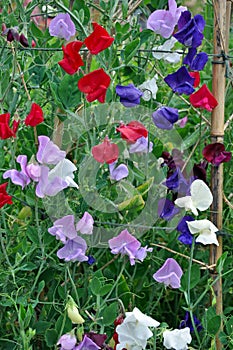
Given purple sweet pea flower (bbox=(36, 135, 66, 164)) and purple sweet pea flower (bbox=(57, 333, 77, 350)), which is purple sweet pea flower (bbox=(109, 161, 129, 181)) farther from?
purple sweet pea flower (bbox=(57, 333, 77, 350))

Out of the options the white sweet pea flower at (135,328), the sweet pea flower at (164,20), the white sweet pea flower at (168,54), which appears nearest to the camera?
the white sweet pea flower at (135,328)

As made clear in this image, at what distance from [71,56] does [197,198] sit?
1.13 feet

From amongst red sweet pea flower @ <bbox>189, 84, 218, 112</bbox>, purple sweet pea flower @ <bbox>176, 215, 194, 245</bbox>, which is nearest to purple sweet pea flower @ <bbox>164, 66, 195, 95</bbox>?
red sweet pea flower @ <bbox>189, 84, 218, 112</bbox>

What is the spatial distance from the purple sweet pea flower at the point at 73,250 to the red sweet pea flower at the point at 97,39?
338mm

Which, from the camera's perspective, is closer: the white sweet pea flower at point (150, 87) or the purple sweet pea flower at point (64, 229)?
the purple sweet pea flower at point (64, 229)

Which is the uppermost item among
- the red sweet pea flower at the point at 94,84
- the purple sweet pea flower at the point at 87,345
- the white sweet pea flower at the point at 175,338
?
the red sweet pea flower at the point at 94,84

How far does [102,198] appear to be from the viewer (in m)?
1.33

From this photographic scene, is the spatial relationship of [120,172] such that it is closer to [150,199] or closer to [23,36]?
[150,199]

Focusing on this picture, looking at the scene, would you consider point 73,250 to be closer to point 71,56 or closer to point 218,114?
point 71,56

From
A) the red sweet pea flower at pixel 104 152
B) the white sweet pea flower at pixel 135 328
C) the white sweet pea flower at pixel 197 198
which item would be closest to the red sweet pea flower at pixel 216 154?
the white sweet pea flower at pixel 197 198

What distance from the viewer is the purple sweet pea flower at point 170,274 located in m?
1.23

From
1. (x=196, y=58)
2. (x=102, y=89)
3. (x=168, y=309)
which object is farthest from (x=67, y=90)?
(x=168, y=309)

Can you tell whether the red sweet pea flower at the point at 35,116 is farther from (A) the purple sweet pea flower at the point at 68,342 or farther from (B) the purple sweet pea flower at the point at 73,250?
(A) the purple sweet pea flower at the point at 68,342

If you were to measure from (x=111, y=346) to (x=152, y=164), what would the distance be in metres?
0.42
